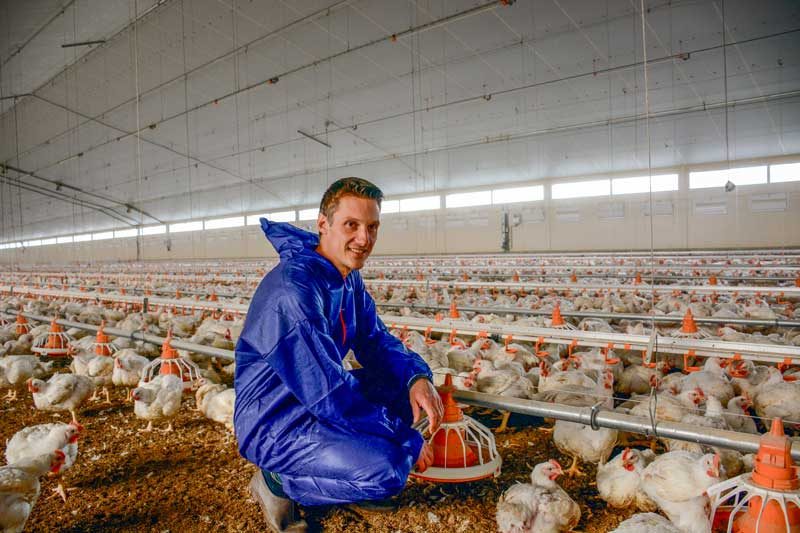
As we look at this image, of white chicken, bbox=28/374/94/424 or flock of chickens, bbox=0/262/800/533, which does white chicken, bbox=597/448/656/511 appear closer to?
flock of chickens, bbox=0/262/800/533

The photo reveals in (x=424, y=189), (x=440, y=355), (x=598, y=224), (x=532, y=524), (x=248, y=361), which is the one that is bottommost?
(x=532, y=524)

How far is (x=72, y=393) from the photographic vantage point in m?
3.12

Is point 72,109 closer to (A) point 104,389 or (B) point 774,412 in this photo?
(A) point 104,389

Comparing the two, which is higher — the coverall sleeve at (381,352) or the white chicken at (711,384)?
the coverall sleeve at (381,352)

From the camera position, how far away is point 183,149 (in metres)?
16.7

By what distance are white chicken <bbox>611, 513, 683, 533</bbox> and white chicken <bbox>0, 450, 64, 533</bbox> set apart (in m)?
2.11

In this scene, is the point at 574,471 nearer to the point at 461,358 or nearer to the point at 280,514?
the point at 280,514

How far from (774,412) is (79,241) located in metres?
41.3

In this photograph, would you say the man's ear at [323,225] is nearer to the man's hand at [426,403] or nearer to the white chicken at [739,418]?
the man's hand at [426,403]

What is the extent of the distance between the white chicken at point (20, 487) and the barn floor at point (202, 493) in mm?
281

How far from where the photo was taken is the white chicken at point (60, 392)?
3.04 meters

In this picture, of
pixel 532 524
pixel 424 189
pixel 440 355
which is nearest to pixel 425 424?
pixel 532 524

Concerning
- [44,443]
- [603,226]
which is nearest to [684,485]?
[44,443]

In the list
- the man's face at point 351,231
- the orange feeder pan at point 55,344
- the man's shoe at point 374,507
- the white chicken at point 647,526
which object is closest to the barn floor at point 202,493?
the man's shoe at point 374,507
